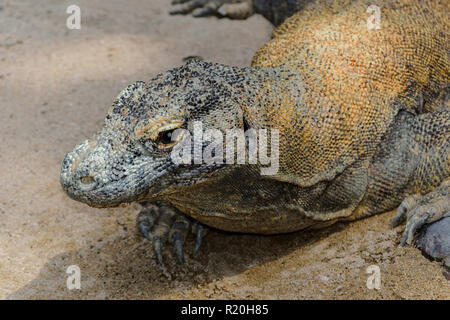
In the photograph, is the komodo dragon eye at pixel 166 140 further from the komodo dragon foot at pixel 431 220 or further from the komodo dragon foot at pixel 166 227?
the komodo dragon foot at pixel 431 220

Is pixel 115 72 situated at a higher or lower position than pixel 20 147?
higher

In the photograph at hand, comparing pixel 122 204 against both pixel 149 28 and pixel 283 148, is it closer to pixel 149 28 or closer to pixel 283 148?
pixel 283 148

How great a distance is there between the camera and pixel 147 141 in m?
2.84

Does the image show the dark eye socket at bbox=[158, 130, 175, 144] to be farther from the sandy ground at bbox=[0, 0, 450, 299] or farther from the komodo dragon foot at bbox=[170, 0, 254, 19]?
the komodo dragon foot at bbox=[170, 0, 254, 19]

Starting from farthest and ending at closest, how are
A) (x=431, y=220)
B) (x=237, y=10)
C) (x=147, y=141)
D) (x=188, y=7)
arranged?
(x=188, y=7) → (x=237, y=10) → (x=431, y=220) → (x=147, y=141)

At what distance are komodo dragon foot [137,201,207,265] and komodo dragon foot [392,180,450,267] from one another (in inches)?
54.2

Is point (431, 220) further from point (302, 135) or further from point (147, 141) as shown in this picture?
point (147, 141)

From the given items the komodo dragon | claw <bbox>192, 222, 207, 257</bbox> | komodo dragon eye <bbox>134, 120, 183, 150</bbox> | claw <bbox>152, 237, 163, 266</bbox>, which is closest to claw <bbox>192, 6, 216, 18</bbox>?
the komodo dragon

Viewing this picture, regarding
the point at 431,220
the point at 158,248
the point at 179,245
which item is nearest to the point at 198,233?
the point at 179,245

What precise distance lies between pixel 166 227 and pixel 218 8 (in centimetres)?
360

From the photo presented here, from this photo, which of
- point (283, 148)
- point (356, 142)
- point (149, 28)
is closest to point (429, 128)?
point (356, 142)

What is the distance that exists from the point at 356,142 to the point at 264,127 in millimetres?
732

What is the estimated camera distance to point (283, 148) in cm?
310

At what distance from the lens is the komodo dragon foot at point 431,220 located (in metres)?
3.22
